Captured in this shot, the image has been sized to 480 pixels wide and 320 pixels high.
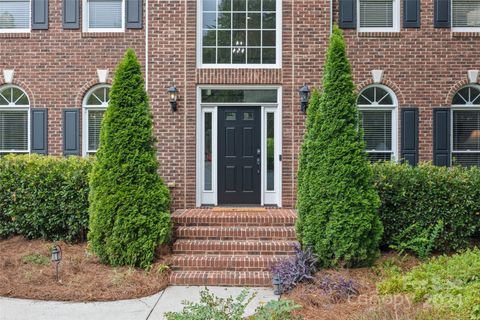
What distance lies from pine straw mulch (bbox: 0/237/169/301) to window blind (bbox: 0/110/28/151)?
9.84 ft

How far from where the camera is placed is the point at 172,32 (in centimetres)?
795

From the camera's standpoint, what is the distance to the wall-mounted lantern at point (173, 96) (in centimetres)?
775

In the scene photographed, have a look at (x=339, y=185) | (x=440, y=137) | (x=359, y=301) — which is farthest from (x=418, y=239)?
(x=440, y=137)

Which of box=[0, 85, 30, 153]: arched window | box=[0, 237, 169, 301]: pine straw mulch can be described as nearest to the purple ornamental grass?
box=[0, 237, 169, 301]: pine straw mulch

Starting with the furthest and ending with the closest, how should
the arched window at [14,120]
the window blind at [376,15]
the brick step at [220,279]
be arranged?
the arched window at [14,120]
the window blind at [376,15]
the brick step at [220,279]

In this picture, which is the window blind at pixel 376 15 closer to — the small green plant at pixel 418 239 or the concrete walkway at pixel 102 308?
the small green plant at pixel 418 239

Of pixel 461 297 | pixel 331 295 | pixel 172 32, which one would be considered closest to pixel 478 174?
pixel 461 297

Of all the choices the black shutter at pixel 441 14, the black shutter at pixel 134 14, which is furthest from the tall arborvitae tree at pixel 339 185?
the black shutter at pixel 134 14

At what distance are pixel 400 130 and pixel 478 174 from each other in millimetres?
2037

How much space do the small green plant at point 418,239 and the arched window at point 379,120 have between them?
2386 mm

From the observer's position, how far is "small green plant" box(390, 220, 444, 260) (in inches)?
237

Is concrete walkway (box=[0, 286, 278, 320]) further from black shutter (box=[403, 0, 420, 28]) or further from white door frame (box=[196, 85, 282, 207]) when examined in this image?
black shutter (box=[403, 0, 420, 28])

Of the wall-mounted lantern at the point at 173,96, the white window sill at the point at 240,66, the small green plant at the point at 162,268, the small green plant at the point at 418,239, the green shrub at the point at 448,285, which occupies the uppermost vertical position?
the white window sill at the point at 240,66

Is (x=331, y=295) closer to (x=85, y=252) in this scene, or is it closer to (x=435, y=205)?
(x=435, y=205)
